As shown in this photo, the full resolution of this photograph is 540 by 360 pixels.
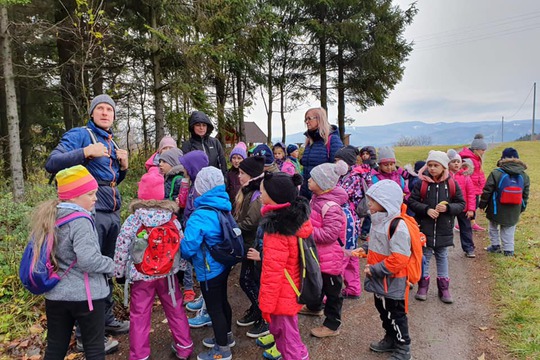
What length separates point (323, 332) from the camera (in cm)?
355

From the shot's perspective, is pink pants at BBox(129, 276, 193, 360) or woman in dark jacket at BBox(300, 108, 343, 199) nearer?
pink pants at BBox(129, 276, 193, 360)

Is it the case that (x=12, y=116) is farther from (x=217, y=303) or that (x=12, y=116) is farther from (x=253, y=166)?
(x=217, y=303)

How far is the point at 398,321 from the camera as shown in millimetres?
3123

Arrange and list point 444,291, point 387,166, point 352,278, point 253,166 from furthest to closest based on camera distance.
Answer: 1. point 387,166
2. point 352,278
3. point 444,291
4. point 253,166

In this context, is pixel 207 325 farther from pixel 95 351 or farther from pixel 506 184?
pixel 506 184

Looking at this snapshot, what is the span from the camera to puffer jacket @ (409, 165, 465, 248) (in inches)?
170

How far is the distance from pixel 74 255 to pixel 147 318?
1025 mm

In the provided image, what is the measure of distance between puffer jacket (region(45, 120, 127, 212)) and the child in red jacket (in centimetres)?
166

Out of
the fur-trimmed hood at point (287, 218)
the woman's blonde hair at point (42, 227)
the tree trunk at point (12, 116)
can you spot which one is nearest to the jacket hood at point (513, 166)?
the fur-trimmed hood at point (287, 218)

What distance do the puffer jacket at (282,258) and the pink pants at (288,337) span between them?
13 cm

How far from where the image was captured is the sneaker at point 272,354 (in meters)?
3.15

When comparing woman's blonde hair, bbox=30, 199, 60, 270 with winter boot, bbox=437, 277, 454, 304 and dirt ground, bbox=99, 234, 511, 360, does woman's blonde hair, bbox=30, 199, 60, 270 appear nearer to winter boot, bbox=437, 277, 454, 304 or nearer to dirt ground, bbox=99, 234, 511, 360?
dirt ground, bbox=99, 234, 511, 360

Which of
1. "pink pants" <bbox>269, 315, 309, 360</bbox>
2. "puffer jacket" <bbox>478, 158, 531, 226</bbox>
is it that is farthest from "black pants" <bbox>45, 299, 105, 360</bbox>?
"puffer jacket" <bbox>478, 158, 531, 226</bbox>

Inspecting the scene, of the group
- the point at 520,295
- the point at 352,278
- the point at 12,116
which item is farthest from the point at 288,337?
the point at 12,116
